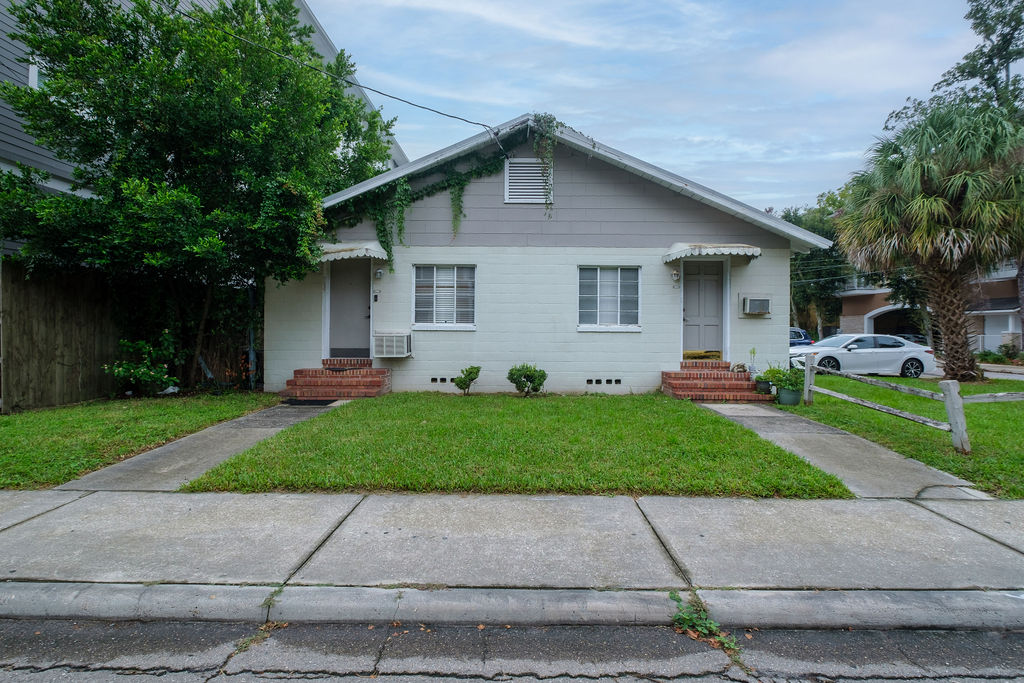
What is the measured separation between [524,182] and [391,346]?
4.38 metres

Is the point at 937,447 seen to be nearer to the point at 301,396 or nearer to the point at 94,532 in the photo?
the point at 94,532

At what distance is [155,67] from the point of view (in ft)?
28.9

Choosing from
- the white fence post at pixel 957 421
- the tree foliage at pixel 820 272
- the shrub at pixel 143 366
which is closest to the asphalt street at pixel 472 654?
the white fence post at pixel 957 421

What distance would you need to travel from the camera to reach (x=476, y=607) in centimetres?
317

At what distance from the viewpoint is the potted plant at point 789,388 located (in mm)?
10151

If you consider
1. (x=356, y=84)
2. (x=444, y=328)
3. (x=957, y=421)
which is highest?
(x=356, y=84)

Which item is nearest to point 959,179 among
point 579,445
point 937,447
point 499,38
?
point 937,447

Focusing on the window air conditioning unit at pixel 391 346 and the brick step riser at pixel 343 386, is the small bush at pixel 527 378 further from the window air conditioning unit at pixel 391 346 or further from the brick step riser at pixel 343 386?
the brick step riser at pixel 343 386

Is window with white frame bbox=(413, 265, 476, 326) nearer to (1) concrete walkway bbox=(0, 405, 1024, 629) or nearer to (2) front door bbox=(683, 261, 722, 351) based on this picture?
(2) front door bbox=(683, 261, 722, 351)

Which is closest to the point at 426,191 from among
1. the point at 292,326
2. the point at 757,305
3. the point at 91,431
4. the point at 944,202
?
the point at 292,326

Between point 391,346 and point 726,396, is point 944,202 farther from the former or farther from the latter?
point 391,346

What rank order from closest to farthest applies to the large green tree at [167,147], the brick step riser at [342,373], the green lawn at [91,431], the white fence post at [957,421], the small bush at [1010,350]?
the green lawn at [91,431] → the white fence post at [957,421] → the large green tree at [167,147] → the brick step riser at [342,373] → the small bush at [1010,350]

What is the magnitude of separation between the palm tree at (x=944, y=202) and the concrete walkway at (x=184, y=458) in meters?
13.4

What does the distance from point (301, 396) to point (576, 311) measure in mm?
5729
